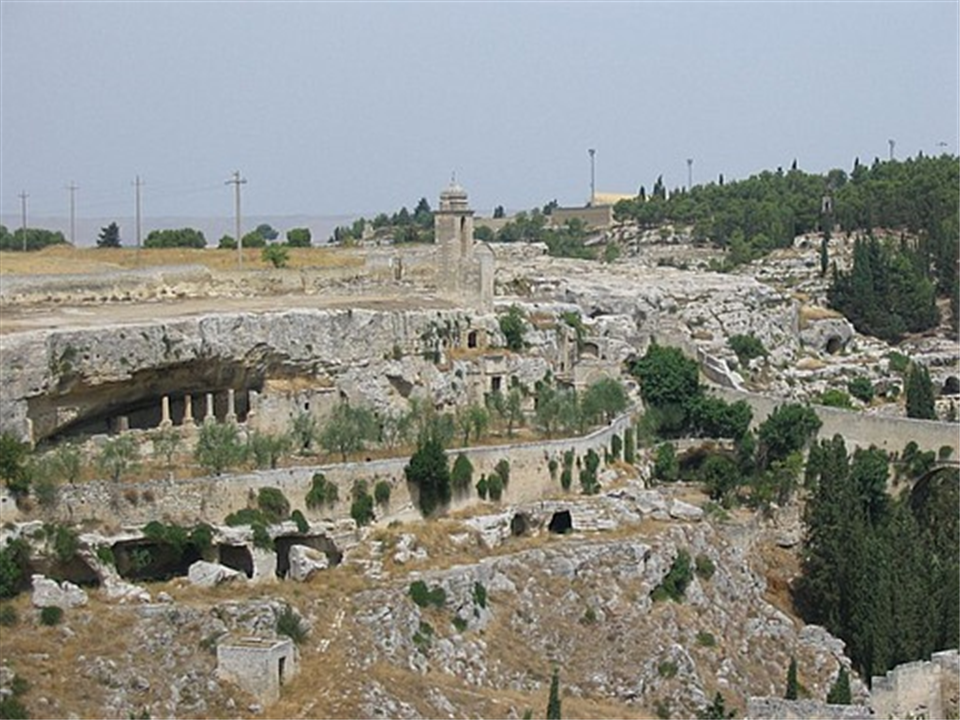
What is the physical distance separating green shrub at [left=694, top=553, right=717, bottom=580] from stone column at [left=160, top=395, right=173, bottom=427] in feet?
34.1

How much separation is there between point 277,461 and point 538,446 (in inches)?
209

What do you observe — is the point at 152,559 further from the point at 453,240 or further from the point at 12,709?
the point at 453,240

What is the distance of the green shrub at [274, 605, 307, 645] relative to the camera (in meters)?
27.9

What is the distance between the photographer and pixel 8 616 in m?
27.1

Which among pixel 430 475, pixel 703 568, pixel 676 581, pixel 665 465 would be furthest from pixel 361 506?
pixel 665 465

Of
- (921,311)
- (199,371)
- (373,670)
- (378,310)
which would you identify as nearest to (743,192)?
(921,311)

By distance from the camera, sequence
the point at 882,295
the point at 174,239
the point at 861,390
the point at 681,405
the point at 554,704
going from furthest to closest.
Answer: the point at 882,295, the point at 174,239, the point at 861,390, the point at 681,405, the point at 554,704

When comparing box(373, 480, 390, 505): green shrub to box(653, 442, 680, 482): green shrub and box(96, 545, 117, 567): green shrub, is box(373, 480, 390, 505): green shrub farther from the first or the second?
box(653, 442, 680, 482): green shrub

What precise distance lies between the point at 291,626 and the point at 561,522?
26.8 feet

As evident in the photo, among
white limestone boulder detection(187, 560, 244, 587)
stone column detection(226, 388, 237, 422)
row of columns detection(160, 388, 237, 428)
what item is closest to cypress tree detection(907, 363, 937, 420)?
stone column detection(226, 388, 237, 422)

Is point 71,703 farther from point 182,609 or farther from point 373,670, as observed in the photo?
point 373,670

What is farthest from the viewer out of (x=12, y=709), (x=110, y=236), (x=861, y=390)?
(x=110, y=236)

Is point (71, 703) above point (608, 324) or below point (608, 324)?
below

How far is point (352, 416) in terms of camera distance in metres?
35.1
